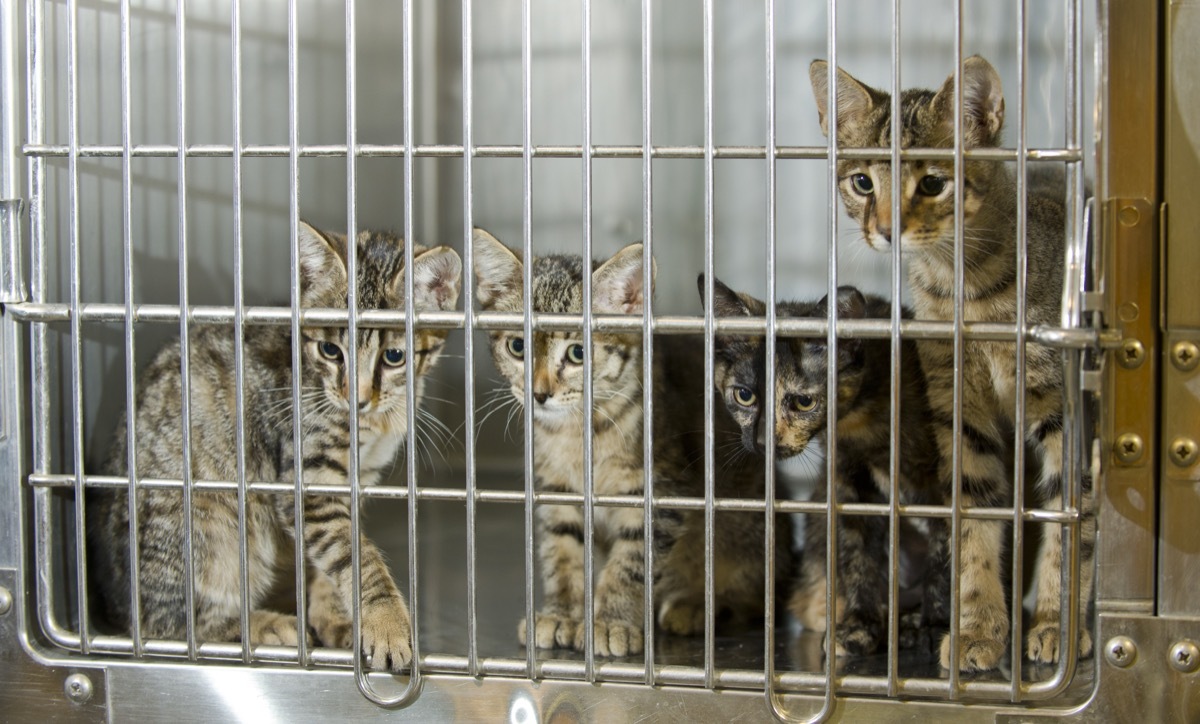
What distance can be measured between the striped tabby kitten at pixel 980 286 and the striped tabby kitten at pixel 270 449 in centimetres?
61

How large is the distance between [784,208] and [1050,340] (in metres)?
0.86

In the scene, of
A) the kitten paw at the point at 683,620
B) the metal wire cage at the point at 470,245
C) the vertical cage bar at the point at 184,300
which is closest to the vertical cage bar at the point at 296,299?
the metal wire cage at the point at 470,245

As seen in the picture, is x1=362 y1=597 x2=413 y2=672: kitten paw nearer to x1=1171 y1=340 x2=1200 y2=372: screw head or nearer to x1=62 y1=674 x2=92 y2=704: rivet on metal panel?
x1=62 y1=674 x2=92 y2=704: rivet on metal panel

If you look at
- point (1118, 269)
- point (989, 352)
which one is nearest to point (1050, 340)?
point (1118, 269)

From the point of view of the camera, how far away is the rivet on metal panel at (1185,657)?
1.14 meters

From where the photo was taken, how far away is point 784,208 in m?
1.88

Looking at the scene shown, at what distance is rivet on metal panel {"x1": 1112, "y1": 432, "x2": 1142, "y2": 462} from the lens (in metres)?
1.14

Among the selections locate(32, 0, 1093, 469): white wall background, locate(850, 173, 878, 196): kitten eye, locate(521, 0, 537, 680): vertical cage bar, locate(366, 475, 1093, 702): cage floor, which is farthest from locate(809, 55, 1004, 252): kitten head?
locate(366, 475, 1093, 702): cage floor

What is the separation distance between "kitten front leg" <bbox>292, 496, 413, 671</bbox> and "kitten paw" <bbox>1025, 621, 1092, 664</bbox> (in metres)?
0.79

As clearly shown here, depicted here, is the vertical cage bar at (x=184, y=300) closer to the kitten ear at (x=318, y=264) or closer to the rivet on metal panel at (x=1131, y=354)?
the kitten ear at (x=318, y=264)

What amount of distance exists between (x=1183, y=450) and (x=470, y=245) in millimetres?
786

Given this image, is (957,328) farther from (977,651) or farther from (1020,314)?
(977,651)

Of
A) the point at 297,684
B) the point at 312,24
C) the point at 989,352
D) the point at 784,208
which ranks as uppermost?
the point at 312,24

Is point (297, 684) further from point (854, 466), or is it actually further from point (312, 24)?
point (312, 24)
